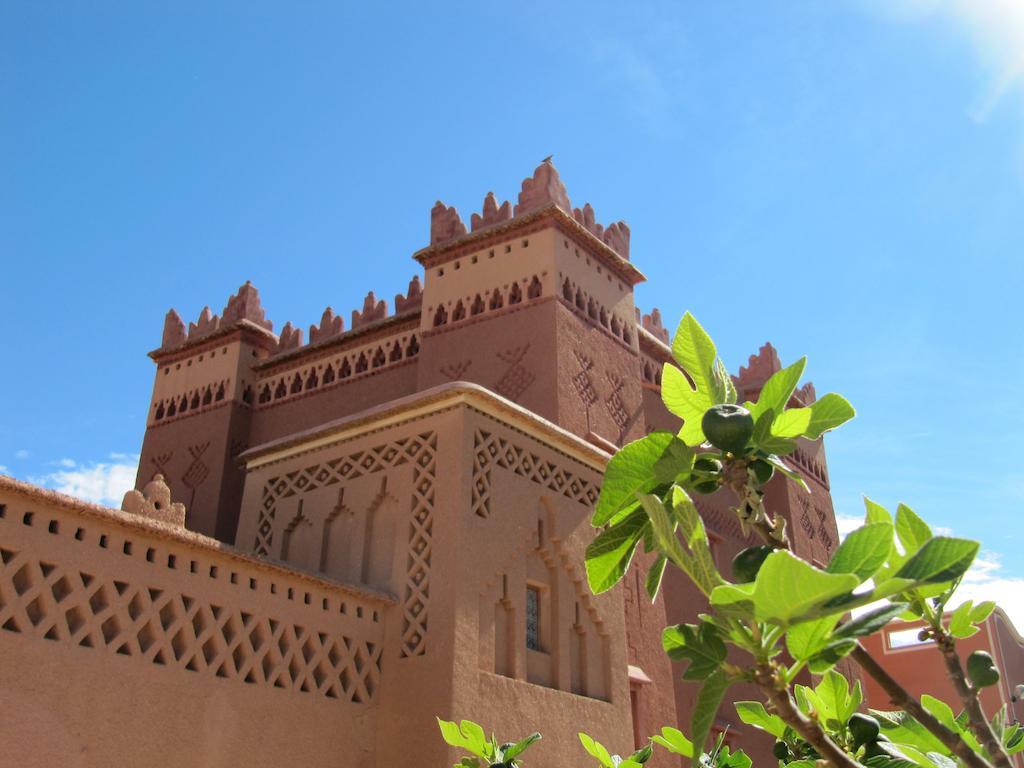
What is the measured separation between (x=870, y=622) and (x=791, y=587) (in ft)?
0.54

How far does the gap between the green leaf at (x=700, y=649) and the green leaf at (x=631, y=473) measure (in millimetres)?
202

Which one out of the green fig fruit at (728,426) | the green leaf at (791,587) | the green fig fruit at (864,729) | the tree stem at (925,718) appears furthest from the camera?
the green fig fruit at (864,729)

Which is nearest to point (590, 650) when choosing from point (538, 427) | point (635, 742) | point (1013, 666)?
point (635, 742)

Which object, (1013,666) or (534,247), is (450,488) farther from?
(1013,666)

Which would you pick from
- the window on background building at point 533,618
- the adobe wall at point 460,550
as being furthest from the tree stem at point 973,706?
the window on background building at point 533,618

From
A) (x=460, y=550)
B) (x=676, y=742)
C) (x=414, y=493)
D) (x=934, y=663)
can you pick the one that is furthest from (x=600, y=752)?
(x=934, y=663)

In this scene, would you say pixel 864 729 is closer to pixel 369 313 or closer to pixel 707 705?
pixel 707 705

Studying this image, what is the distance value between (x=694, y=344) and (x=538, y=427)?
5324 millimetres

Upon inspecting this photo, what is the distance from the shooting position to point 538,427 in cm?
685

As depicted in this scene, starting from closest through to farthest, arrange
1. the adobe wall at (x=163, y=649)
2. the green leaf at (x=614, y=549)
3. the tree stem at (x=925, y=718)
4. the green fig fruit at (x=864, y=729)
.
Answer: the tree stem at (x=925, y=718) → the green leaf at (x=614, y=549) → the green fig fruit at (x=864, y=729) → the adobe wall at (x=163, y=649)

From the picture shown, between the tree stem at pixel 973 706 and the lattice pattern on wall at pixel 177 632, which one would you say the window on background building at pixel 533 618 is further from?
the tree stem at pixel 973 706

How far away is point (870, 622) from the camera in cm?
111

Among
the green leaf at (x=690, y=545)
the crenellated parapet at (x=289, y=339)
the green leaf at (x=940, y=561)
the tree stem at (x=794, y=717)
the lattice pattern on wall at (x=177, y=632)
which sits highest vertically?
the crenellated parapet at (x=289, y=339)

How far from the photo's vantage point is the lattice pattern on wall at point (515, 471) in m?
6.19
